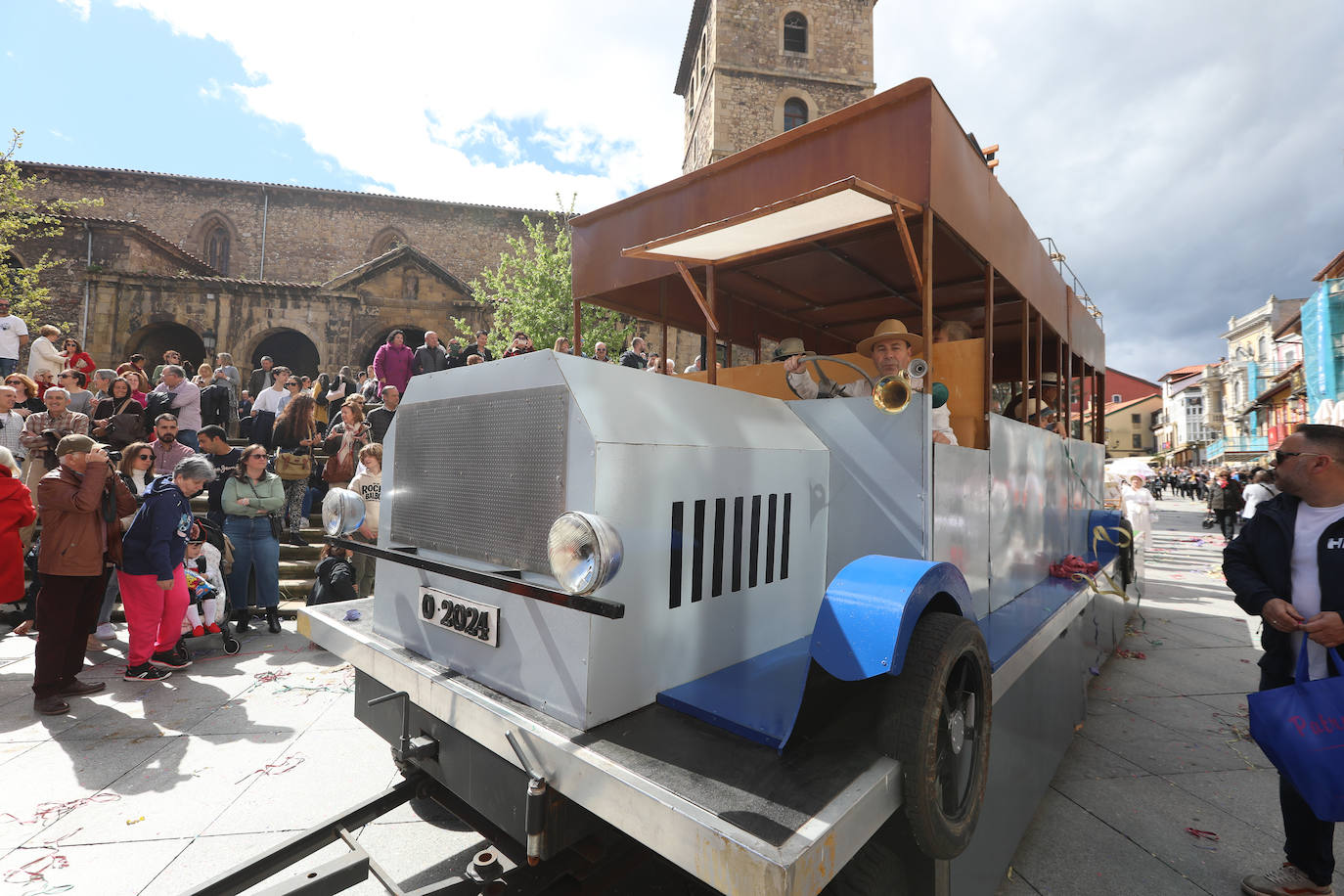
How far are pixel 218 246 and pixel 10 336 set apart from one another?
21.8 metres

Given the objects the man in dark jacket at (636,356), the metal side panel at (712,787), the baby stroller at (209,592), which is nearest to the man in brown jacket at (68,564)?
the baby stroller at (209,592)

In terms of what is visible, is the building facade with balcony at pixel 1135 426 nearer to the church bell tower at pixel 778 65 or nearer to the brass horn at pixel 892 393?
the church bell tower at pixel 778 65

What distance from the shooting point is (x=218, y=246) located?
2733cm

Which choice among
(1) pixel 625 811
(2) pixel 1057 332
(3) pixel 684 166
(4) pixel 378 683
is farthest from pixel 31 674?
(3) pixel 684 166

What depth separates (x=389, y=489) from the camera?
277cm

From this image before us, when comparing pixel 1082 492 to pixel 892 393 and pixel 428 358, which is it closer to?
A: pixel 892 393

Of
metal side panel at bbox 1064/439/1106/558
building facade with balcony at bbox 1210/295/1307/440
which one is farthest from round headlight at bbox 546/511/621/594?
building facade with balcony at bbox 1210/295/1307/440

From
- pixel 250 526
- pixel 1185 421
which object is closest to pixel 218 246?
pixel 250 526

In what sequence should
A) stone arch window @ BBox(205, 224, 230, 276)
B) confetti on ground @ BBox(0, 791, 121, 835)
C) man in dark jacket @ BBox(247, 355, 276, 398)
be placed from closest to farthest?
confetti on ground @ BBox(0, 791, 121, 835) < man in dark jacket @ BBox(247, 355, 276, 398) < stone arch window @ BBox(205, 224, 230, 276)

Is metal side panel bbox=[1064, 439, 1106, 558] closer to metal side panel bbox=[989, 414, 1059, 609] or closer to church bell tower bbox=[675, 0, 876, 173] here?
metal side panel bbox=[989, 414, 1059, 609]

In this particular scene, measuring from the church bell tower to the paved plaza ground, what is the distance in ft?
81.5

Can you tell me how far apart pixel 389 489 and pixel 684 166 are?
32605 mm

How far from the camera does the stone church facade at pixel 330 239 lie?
714 inches

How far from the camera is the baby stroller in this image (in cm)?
566
